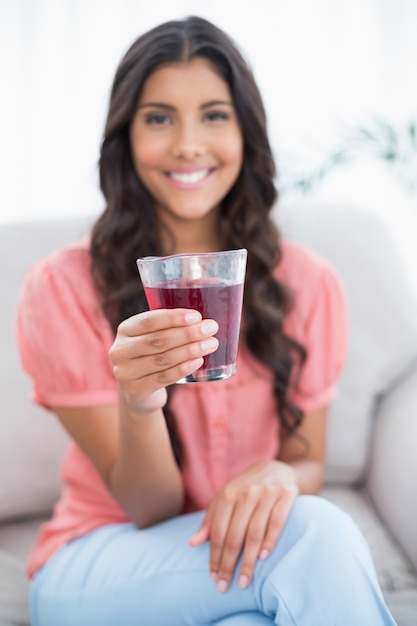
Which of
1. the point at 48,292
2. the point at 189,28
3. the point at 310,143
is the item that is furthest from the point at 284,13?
the point at 48,292

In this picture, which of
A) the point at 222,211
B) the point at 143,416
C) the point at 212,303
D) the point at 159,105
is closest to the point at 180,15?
the point at 222,211

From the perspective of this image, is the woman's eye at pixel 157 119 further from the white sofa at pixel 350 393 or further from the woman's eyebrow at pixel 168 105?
the white sofa at pixel 350 393

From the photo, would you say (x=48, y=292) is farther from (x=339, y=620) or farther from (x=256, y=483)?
(x=339, y=620)

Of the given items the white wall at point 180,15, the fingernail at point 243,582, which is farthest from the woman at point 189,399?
the white wall at point 180,15

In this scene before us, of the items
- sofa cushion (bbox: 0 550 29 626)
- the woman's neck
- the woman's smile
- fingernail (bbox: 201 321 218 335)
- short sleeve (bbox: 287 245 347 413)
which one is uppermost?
the woman's smile

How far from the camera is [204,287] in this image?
0.98 meters

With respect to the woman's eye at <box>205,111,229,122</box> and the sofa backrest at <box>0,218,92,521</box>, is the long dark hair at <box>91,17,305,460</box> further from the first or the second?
the sofa backrest at <box>0,218,92,521</box>

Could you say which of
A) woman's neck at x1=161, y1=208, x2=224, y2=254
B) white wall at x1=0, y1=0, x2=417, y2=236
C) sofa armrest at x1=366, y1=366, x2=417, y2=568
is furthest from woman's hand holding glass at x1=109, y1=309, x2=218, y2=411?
white wall at x1=0, y1=0, x2=417, y2=236

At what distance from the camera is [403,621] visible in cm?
135

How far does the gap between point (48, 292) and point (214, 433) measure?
1.57 ft

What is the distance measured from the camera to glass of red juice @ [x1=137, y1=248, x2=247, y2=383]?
973mm

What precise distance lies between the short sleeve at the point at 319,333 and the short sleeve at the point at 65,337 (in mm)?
482

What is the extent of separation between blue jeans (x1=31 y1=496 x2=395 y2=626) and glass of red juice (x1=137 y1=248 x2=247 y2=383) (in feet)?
1.27

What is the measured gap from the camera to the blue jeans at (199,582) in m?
1.17
